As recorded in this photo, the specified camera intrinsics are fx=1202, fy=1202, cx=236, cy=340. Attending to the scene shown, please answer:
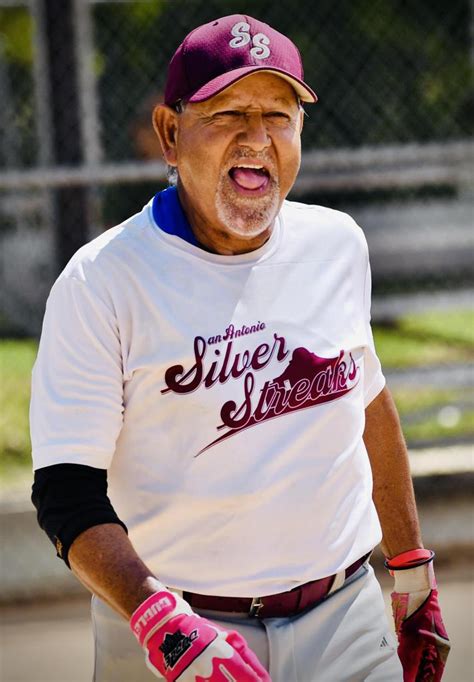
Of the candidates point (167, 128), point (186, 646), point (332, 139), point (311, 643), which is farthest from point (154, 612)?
point (332, 139)

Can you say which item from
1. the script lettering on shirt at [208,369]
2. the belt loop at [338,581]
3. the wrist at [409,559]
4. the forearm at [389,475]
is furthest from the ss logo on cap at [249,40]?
the wrist at [409,559]

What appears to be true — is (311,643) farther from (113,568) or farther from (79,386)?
(79,386)

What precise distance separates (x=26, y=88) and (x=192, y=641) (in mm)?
5777

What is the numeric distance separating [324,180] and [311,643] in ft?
11.2


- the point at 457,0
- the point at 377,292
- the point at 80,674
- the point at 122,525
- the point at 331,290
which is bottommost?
the point at 80,674

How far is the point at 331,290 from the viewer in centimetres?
260

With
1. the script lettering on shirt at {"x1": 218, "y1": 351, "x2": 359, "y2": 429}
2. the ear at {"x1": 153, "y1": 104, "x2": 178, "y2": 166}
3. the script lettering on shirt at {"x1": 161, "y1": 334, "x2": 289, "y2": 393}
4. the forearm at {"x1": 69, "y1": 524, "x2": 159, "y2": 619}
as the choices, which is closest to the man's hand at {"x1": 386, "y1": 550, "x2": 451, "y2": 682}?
the script lettering on shirt at {"x1": 218, "y1": 351, "x2": 359, "y2": 429}

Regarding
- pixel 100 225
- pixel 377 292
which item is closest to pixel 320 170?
pixel 100 225

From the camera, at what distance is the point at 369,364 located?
2.74m

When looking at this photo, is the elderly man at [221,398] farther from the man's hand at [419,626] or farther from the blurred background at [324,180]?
the blurred background at [324,180]

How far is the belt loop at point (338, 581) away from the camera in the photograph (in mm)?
2551

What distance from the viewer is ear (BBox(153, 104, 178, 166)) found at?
2574mm

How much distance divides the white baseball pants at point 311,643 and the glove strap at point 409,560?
15 centimetres

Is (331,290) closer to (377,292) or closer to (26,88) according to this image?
(377,292)
